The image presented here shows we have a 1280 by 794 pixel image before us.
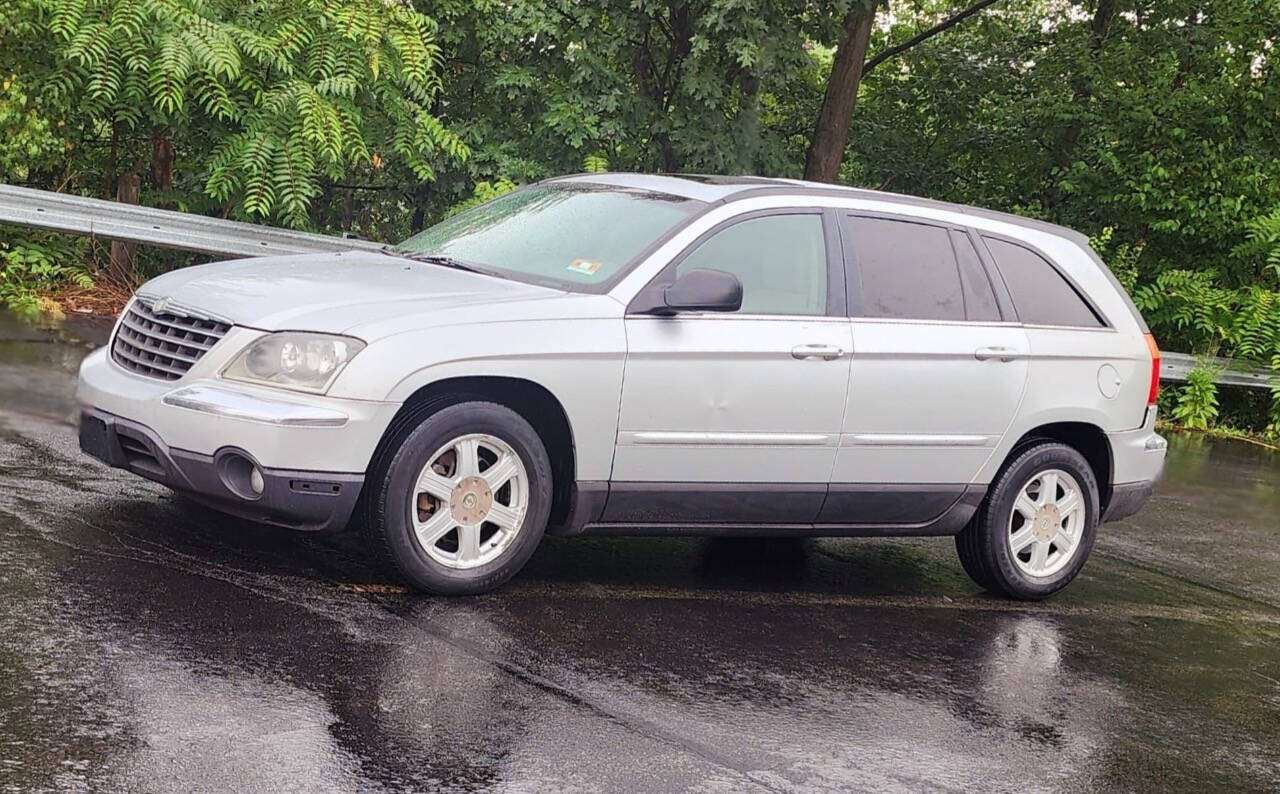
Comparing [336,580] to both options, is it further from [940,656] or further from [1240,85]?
[1240,85]

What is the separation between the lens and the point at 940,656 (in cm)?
607

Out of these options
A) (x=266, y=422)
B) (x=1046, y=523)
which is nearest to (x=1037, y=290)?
(x=1046, y=523)

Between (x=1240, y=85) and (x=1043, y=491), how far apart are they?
36.5 feet

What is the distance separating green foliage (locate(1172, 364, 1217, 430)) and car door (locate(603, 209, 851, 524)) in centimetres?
904

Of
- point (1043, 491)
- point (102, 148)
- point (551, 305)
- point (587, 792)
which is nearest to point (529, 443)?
point (551, 305)

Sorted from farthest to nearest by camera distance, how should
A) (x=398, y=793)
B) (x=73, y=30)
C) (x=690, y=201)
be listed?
1. (x=73, y=30)
2. (x=690, y=201)
3. (x=398, y=793)

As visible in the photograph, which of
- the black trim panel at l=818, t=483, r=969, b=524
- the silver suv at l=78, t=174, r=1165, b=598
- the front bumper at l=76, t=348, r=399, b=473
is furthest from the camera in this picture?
the black trim panel at l=818, t=483, r=969, b=524

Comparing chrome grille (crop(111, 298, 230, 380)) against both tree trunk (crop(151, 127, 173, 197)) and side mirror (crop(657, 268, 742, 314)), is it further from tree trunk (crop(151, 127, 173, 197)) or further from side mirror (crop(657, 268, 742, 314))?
tree trunk (crop(151, 127, 173, 197))

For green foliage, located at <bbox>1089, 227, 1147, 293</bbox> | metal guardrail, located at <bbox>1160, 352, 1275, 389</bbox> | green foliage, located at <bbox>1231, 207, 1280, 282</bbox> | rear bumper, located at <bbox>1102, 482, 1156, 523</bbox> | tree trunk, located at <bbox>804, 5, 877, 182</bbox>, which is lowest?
rear bumper, located at <bbox>1102, 482, 1156, 523</bbox>

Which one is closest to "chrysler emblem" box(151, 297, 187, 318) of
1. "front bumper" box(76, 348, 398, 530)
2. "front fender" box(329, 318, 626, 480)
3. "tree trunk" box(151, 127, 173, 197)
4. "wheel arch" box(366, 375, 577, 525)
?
"front bumper" box(76, 348, 398, 530)

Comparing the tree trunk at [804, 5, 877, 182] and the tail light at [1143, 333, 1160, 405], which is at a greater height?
the tree trunk at [804, 5, 877, 182]

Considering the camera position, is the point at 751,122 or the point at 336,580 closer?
the point at 336,580

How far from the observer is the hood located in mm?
5637

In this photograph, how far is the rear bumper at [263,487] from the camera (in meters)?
5.50
